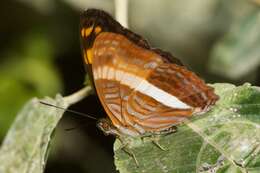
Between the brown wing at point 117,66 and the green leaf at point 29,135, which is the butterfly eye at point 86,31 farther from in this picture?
the green leaf at point 29,135

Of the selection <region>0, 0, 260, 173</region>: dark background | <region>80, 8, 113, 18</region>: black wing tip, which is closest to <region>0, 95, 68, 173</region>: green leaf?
<region>80, 8, 113, 18</region>: black wing tip

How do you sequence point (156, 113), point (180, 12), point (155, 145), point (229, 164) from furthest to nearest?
1. point (180, 12)
2. point (156, 113)
3. point (155, 145)
4. point (229, 164)

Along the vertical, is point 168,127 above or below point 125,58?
below

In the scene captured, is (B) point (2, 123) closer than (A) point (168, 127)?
No

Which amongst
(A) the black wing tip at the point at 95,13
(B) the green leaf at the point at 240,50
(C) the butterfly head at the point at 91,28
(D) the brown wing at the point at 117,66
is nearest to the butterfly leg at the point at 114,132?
(D) the brown wing at the point at 117,66

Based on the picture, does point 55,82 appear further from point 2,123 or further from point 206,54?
point 206,54

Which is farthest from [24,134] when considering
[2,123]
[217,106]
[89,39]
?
[2,123]

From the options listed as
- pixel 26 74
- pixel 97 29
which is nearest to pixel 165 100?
pixel 97 29
